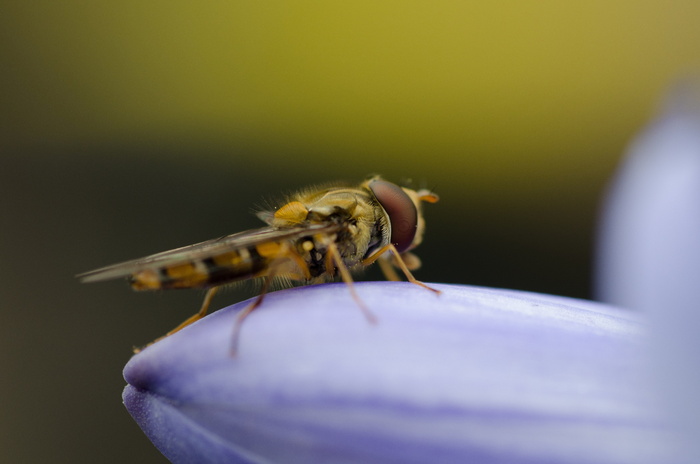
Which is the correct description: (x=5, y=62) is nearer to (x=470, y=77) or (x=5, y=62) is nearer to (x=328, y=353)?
(x=470, y=77)

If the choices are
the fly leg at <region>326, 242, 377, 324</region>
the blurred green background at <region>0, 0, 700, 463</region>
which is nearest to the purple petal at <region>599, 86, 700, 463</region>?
the fly leg at <region>326, 242, 377, 324</region>

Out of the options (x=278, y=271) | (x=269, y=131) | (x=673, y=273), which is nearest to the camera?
(x=673, y=273)

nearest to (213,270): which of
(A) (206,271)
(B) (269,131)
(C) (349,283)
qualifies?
(A) (206,271)

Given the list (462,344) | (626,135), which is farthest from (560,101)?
(462,344)

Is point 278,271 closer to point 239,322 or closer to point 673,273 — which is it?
point 239,322

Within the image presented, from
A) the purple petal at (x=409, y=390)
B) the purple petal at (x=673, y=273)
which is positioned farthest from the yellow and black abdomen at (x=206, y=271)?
the purple petal at (x=673, y=273)

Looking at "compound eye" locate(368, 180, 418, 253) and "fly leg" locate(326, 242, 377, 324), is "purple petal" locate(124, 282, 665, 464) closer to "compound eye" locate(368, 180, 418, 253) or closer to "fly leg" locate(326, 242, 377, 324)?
"fly leg" locate(326, 242, 377, 324)

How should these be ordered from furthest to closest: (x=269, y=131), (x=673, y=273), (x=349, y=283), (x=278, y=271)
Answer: (x=269, y=131)
(x=278, y=271)
(x=349, y=283)
(x=673, y=273)
